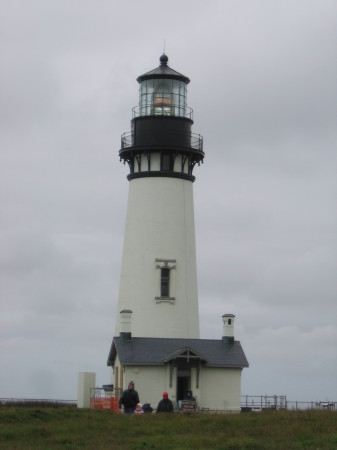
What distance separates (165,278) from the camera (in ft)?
153

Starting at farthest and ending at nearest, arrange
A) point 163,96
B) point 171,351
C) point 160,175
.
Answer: point 163,96, point 160,175, point 171,351

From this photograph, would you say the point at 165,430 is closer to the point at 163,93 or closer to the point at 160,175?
the point at 160,175

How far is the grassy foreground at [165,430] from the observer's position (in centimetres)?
2642

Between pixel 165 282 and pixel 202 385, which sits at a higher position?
pixel 165 282

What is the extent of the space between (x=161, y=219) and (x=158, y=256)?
158cm

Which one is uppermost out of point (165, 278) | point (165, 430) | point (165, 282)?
point (165, 278)

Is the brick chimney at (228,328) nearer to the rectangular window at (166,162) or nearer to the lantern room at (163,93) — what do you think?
the rectangular window at (166,162)

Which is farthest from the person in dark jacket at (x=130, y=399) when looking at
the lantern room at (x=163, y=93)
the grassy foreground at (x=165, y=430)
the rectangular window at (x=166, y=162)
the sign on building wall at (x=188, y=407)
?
the lantern room at (x=163, y=93)

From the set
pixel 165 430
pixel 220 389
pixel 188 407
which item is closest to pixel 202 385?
pixel 220 389

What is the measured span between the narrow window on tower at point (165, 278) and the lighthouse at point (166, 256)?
41mm

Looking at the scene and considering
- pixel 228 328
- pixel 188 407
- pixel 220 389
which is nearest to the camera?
pixel 188 407

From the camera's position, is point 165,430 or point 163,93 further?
point 163,93

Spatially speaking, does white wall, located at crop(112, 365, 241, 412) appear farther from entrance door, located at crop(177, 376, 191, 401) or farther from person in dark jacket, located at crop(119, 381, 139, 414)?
person in dark jacket, located at crop(119, 381, 139, 414)

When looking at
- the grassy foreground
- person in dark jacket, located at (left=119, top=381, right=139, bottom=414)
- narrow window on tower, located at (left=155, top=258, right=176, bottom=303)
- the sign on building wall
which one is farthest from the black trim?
the grassy foreground
